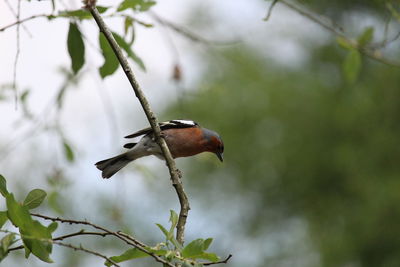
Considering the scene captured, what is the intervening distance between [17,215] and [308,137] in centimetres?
2019

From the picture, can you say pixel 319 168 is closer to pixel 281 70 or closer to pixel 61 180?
pixel 281 70

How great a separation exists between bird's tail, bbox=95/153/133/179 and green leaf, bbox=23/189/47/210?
3039 mm

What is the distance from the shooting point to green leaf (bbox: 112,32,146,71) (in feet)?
12.8

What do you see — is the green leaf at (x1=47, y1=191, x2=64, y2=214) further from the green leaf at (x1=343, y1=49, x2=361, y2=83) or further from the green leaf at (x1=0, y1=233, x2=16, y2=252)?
the green leaf at (x1=343, y1=49, x2=361, y2=83)

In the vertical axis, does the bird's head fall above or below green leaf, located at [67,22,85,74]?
above

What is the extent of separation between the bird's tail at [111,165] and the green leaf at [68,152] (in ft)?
2.42

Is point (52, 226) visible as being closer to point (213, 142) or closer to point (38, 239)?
point (38, 239)

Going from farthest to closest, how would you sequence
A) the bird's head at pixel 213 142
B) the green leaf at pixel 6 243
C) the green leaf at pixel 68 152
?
the bird's head at pixel 213 142 < the green leaf at pixel 68 152 < the green leaf at pixel 6 243

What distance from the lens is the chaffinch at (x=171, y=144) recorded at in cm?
581

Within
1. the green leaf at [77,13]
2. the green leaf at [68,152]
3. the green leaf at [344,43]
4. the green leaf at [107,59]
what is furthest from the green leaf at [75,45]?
the green leaf at [344,43]

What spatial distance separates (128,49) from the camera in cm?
399

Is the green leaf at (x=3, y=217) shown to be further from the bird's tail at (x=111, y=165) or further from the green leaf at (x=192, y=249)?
the bird's tail at (x=111, y=165)

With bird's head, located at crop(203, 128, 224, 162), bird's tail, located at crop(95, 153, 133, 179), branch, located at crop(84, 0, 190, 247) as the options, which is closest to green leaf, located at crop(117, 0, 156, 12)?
branch, located at crop(84, 0, 190, 247)

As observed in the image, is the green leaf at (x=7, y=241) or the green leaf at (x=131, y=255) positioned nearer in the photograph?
the green leaf at (x=7, y=241)
